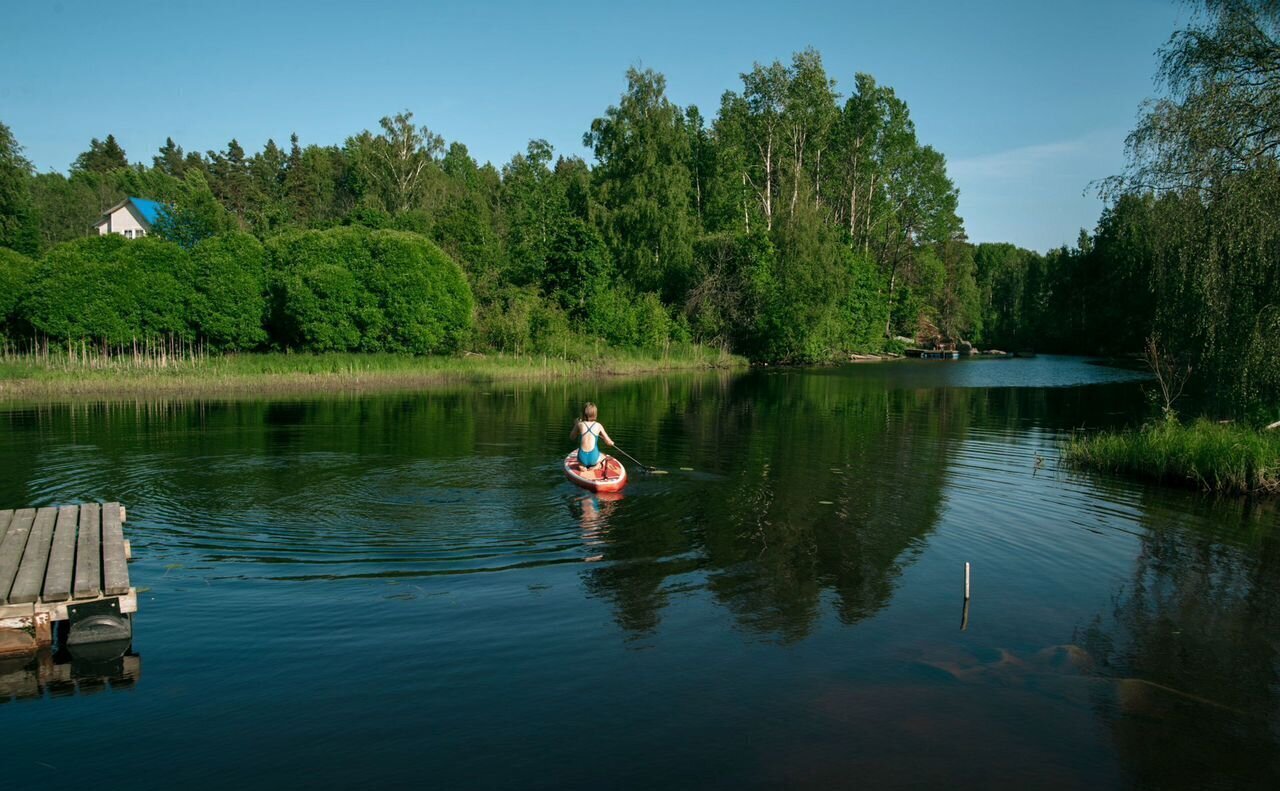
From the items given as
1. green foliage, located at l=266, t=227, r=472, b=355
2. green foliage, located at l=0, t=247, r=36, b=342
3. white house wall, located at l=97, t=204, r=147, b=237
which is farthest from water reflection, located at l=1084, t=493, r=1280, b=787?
white house wall, located at l=97, t=204, r=147, b=237

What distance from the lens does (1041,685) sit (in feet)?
27.8

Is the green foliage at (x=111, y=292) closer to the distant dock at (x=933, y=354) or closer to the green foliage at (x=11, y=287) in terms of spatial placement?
the green foliage at (x=11, y=287)

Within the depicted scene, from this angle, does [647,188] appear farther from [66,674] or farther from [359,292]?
[66,674]

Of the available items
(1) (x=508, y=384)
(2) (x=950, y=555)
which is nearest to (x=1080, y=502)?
(2) (x=950, y=555)

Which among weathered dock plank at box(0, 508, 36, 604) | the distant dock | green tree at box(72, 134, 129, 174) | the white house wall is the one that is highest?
green tree at box(72, 134, 129, 174)

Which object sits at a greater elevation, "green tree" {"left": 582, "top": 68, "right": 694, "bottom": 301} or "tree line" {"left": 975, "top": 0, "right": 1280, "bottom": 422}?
"green tree" {"left": 582, "top": 68, "right": 694, "bottom": 301}

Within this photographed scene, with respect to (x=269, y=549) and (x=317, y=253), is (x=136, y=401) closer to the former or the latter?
(x=317, y=253)

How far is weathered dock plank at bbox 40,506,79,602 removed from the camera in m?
8.65

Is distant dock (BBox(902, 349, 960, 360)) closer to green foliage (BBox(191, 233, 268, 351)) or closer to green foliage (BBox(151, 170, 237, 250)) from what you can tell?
green foliage (BBox(191, 233, 268, 351))

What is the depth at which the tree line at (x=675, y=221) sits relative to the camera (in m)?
56.8

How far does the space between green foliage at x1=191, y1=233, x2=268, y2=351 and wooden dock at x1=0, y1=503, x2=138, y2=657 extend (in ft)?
128

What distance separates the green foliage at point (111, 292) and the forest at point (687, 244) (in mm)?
116

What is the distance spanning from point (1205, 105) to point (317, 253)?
42.1 meters

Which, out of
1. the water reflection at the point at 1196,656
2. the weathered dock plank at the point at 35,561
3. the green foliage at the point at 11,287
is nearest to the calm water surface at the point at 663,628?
the water reflection at the point at 1196,656
